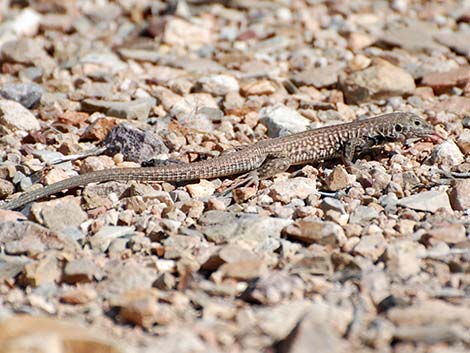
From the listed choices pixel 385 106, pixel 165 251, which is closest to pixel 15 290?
pixel 165 251

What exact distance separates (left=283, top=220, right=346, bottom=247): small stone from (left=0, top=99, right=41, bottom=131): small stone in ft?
12.0

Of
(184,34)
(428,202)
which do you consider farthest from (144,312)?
(184,34)

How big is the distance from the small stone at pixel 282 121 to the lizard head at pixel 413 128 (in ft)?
3.48

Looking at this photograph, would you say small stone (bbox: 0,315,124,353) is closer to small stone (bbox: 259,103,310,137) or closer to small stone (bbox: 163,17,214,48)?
small stone (bbox: 259,103,310,137)

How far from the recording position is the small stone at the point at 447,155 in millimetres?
7328

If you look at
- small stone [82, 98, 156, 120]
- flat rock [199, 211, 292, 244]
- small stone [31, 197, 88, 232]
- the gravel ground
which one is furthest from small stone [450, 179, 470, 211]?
small stone [82, 98, 156, 120]

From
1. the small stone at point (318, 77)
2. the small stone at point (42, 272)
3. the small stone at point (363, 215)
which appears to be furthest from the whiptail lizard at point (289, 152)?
the small stone at point (318, 77)

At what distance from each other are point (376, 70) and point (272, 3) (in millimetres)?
3766

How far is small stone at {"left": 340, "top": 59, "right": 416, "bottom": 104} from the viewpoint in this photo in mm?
9102

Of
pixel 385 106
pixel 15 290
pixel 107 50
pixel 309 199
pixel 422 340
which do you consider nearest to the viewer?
pixel 422 340

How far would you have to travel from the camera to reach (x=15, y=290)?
212 inches

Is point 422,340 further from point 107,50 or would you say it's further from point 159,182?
point 107,50

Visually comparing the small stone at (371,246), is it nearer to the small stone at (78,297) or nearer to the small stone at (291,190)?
the small stone at (291,190)

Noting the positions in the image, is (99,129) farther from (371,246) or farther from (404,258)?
(404,258)
